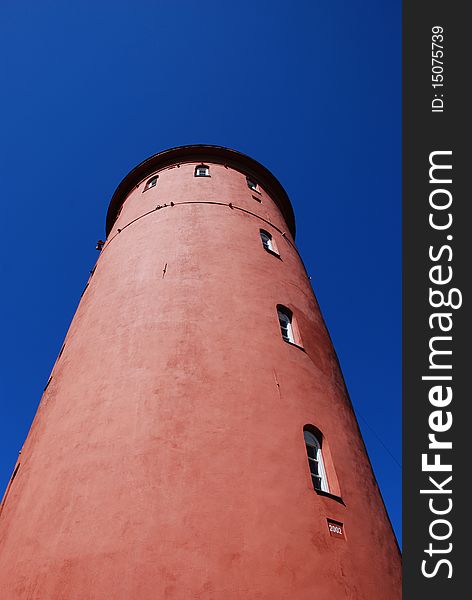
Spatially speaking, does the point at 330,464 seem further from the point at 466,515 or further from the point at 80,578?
the point at 80,578

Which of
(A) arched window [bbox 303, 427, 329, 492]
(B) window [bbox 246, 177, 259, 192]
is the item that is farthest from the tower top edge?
(A) arched window [bbox 303, 427, 329, 492]

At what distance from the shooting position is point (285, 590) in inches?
275

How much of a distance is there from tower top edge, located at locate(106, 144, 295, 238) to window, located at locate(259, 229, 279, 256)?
528 cm

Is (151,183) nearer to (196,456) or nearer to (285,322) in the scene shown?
(285,322)

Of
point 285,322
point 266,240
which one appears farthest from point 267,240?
point 285,322

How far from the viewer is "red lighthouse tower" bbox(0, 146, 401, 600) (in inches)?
277

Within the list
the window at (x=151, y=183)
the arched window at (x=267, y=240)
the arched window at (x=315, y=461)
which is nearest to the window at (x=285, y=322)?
the arched window at (x=315, y=461)

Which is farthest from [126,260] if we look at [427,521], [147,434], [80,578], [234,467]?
[427,521]

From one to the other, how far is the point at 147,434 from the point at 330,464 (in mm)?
3786

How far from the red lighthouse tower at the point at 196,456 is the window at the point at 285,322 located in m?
0.05

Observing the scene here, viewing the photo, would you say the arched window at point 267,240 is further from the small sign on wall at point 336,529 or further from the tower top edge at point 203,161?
the small sign on wall at point 336,529

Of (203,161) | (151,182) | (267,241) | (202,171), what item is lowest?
(267,241)

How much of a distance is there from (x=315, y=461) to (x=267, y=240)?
869cm

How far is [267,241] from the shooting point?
16.3 meters
